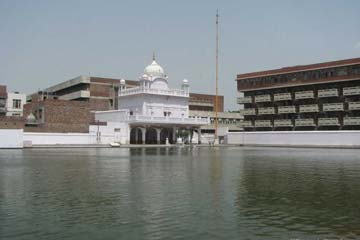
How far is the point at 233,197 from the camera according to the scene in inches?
763

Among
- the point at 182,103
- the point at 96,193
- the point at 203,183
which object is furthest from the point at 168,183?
the point at 182,103

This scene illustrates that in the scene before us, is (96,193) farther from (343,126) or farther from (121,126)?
(343,126)

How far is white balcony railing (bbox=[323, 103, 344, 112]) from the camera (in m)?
82.0

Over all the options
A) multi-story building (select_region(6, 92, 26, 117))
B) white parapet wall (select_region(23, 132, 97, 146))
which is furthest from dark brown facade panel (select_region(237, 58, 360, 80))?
multi-story building (select_region(6, 92, 26, 117))

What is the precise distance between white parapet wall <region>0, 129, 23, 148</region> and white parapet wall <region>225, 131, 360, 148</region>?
132 ft

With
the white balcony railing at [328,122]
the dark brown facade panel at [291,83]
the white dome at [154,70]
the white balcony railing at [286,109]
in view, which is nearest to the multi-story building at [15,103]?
the white dome at [154,70]

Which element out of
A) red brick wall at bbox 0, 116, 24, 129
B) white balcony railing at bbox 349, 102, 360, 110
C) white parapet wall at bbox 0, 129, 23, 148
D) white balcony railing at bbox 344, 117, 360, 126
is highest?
white balcony railing at bbox 349, 102, 360, 110

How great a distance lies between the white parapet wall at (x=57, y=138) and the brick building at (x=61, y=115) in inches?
115

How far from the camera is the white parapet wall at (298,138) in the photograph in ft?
247

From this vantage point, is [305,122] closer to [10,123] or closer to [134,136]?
[134,136]

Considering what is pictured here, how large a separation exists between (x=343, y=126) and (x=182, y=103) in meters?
29.0

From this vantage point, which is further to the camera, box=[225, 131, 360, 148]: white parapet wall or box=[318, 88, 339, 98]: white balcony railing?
box=[318, 88, 339, 98]: white balcony railing

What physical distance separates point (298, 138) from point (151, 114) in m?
25.3

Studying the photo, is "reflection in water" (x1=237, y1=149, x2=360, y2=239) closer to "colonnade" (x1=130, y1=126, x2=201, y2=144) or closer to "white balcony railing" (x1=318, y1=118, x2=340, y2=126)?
"white balcony railing" (x1=318, y1=118, x2=340, y2=126)
